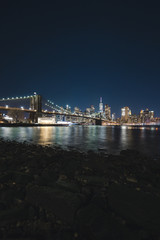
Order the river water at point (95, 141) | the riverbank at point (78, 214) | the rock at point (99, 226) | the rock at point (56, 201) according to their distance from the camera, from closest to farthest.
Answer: the rock at point (99, 226)
the riverbank at point (78, 214)
the rock at point (56, 201)
the river water at point (95, 141)

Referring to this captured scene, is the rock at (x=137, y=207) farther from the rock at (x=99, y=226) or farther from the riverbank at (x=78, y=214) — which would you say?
the rock at (x=99, y=226)

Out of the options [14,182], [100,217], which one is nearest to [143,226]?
[100,217]

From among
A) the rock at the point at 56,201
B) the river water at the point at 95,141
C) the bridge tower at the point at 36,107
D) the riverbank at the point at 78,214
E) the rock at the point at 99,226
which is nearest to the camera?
the rock at the point at 99,226

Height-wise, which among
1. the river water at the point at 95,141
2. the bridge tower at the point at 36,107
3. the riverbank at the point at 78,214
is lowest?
the river water at the point at 95,141

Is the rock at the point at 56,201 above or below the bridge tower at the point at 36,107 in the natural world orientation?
below

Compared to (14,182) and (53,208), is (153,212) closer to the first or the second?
(53,208)

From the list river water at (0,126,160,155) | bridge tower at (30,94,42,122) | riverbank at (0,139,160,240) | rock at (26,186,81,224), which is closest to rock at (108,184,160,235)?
riverbank at (0,139,160,240)

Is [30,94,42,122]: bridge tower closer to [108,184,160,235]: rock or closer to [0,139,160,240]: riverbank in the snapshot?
[0,139,160,240]: riverbank

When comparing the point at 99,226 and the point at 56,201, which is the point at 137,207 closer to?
the point at 99,226

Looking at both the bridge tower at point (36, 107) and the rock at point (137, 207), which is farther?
the bridge tower at point (36, 107)

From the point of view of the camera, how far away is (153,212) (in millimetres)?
1845

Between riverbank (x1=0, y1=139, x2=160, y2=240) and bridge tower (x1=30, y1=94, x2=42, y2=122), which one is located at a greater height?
A: bridge tower (x1=30, y1=94, x2=42, y2=122)

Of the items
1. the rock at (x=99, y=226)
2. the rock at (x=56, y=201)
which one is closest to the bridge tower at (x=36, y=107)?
the rock at (x=56, y=201)

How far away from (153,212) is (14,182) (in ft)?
8.45
